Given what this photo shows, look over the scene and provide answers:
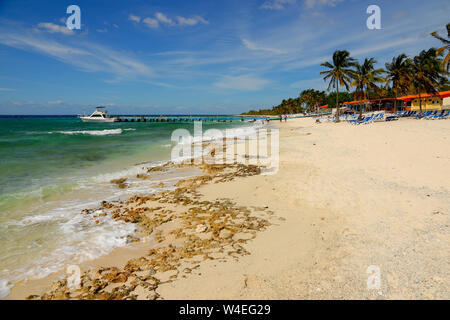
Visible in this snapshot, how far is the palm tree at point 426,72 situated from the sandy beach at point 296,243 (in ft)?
119

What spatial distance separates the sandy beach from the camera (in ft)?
11.3

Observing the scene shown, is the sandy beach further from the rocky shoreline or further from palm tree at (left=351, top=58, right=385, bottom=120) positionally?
palm tree at (left=351, top=58, right=385, bottom=120)

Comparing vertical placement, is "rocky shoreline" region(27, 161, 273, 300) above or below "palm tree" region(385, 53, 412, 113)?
below

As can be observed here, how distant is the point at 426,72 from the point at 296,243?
46.1 metres

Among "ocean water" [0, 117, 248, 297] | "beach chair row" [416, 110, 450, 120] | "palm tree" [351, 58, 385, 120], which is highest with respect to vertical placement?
"palm tree" [351, 58, 385, 120]

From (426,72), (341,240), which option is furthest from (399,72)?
(341,240)

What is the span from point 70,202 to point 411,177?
458 inches

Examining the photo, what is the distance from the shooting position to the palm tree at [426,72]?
3469 centimetres

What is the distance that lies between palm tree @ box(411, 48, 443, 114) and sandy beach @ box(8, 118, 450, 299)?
36.2 metres

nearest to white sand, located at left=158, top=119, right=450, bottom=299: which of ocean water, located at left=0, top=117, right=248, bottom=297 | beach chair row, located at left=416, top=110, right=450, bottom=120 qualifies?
ocean water, located at left=0, top=117, right=248, bottom=297

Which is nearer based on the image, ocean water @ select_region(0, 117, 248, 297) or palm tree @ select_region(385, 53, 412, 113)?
ocean water @ select_region(0, 117, 248, 297)

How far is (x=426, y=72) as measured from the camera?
119 ft
